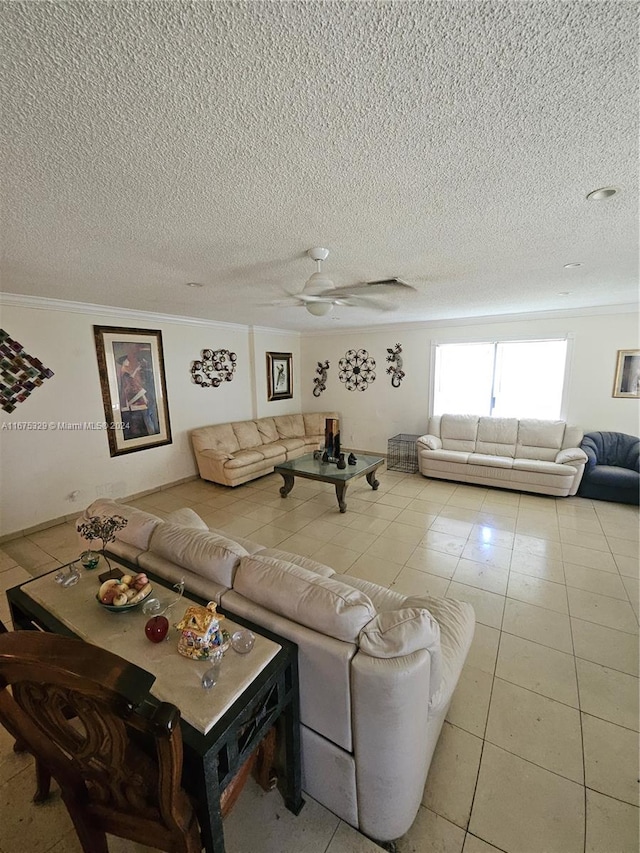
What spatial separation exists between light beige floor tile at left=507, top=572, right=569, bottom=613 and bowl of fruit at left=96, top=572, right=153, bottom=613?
2501 mm

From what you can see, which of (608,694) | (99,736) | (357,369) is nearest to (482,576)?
(608,694)

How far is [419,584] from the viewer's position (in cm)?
A: 262

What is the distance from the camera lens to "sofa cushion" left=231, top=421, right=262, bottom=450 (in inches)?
215

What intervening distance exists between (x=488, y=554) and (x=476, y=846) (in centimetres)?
211

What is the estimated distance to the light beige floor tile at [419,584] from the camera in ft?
8.32

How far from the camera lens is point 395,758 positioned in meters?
1.11

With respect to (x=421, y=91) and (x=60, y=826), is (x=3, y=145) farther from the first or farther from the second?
(x=60, y=826)

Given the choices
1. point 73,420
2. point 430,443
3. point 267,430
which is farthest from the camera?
point 267,430

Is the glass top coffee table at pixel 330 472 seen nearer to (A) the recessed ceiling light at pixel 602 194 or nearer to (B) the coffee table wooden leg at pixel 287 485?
(B) the coffee table wooden leg at pixel 287 485

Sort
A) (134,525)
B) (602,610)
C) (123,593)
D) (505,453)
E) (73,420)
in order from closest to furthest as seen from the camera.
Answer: (123,593) → (134,525) → (602,610) → (73,420) → (505,453)

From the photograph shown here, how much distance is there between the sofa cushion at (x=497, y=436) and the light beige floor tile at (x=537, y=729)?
3590mm

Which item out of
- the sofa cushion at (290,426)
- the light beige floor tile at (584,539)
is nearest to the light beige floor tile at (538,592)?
the light beige floor tile at (584,539)

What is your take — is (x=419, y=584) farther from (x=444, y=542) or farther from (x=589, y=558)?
(x=589, y=558)

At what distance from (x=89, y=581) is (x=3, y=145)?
5.67ft
